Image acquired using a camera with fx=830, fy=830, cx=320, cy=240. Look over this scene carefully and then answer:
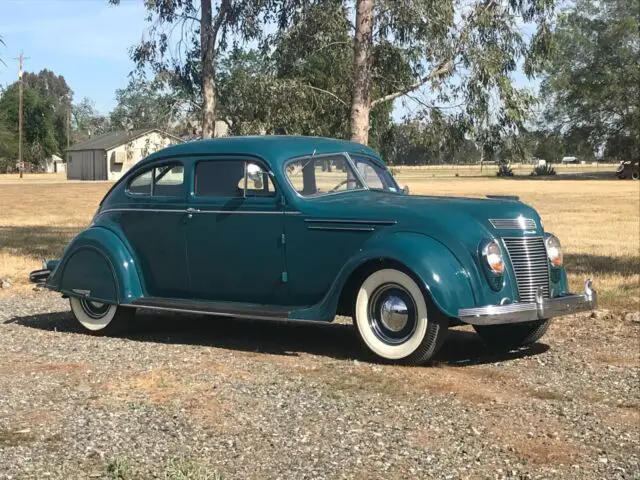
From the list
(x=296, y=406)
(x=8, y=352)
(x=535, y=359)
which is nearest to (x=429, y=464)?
(x=296, y=406)

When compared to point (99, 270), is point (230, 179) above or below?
above

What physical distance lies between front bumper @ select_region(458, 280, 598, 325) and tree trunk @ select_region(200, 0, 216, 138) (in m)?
11.6

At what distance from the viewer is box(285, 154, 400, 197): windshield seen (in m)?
7.24

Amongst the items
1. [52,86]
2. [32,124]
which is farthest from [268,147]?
[52,86]

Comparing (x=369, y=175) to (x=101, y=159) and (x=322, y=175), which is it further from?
(x=101, y=159)

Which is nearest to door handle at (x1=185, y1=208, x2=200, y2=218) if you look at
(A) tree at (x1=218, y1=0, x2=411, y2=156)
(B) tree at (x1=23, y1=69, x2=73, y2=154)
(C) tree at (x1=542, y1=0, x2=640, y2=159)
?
(A) tree at (x1=218, y1=0, x2=411, y2=156)

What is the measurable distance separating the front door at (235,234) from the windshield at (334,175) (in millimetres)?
254

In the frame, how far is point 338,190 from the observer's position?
7383 millimetres

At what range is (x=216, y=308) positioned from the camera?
23.8 feet

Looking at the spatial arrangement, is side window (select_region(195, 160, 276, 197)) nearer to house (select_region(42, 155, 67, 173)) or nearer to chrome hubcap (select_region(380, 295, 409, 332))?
chrome hubcap (select_region(380, 295, 409, 332))

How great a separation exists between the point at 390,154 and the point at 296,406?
13.3m

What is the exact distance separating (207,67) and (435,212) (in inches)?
466

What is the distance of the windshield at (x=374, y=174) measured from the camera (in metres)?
7.68

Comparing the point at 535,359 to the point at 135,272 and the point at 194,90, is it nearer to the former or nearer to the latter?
the point at 135,272
